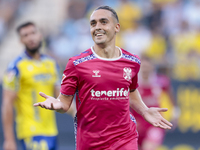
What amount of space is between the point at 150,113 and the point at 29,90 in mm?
2266

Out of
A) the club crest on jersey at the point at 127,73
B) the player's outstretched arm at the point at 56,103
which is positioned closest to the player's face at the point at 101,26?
the club crest on jersey at the point at 127,73

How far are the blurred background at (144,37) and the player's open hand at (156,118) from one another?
5396 mm

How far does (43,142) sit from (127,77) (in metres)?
2.13

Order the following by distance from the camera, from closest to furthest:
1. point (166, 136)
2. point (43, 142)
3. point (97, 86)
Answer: point (97, 86) → point (43, 142) → point (166, 136)

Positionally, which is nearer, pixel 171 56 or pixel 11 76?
pixel 11 76

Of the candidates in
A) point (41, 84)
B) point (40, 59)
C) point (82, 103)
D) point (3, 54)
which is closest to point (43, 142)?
point (41, 84)

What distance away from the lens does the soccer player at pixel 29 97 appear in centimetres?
625

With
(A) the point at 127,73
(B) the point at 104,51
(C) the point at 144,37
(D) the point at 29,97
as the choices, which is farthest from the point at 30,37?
(C) the point at 144,37

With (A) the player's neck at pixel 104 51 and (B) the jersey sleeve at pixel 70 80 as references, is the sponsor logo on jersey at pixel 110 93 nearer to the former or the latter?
(B) the jersey sleeve at pixel 70 80

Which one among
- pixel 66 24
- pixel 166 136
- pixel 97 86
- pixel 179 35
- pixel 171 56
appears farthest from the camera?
pixel 66 24

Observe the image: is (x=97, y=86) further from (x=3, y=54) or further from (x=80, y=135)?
(x=3, y=54)

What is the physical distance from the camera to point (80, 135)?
4.72m

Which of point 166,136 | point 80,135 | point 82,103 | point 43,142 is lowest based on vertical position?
point 166,136

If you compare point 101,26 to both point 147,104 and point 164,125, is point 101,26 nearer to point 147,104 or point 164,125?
point 164,125
